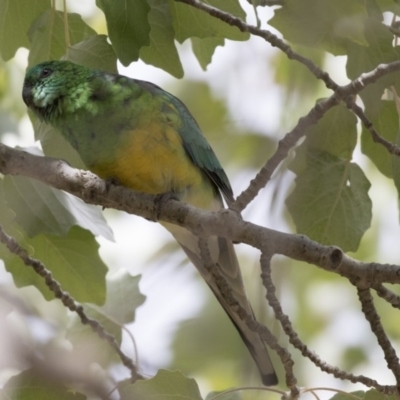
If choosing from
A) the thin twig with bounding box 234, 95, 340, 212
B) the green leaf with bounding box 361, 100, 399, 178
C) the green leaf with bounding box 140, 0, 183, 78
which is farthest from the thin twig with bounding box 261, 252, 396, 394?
the green leaf with bounding box 140, 0, 183, 78

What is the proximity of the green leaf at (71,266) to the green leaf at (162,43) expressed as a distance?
0.98 metres

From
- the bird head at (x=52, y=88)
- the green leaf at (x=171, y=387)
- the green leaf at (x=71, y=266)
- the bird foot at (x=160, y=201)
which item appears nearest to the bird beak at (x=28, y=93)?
the bird head at (x=52, y=88)

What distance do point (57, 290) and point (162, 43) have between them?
1.26 m

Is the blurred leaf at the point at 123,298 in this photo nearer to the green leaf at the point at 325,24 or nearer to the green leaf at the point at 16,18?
the green leaf at the point at 16,18

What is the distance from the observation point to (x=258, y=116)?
3.57 m

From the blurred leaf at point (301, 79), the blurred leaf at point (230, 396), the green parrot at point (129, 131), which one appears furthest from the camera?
the green parrot at point (129, 131)

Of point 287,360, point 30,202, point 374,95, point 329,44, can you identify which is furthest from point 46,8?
point 287,360

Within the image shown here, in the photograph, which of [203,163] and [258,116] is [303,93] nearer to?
[258,116]

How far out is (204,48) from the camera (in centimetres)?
385

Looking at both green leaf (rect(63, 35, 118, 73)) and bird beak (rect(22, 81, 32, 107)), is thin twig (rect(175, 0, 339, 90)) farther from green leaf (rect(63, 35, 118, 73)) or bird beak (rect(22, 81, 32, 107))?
bird beak (rect(22, 81, 32, 107))

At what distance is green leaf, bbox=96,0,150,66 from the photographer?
3031 mm

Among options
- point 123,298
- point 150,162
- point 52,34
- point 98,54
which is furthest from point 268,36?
point 123,298

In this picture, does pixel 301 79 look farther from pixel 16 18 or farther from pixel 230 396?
pixel 16 18

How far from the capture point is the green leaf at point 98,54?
331 centimetres
